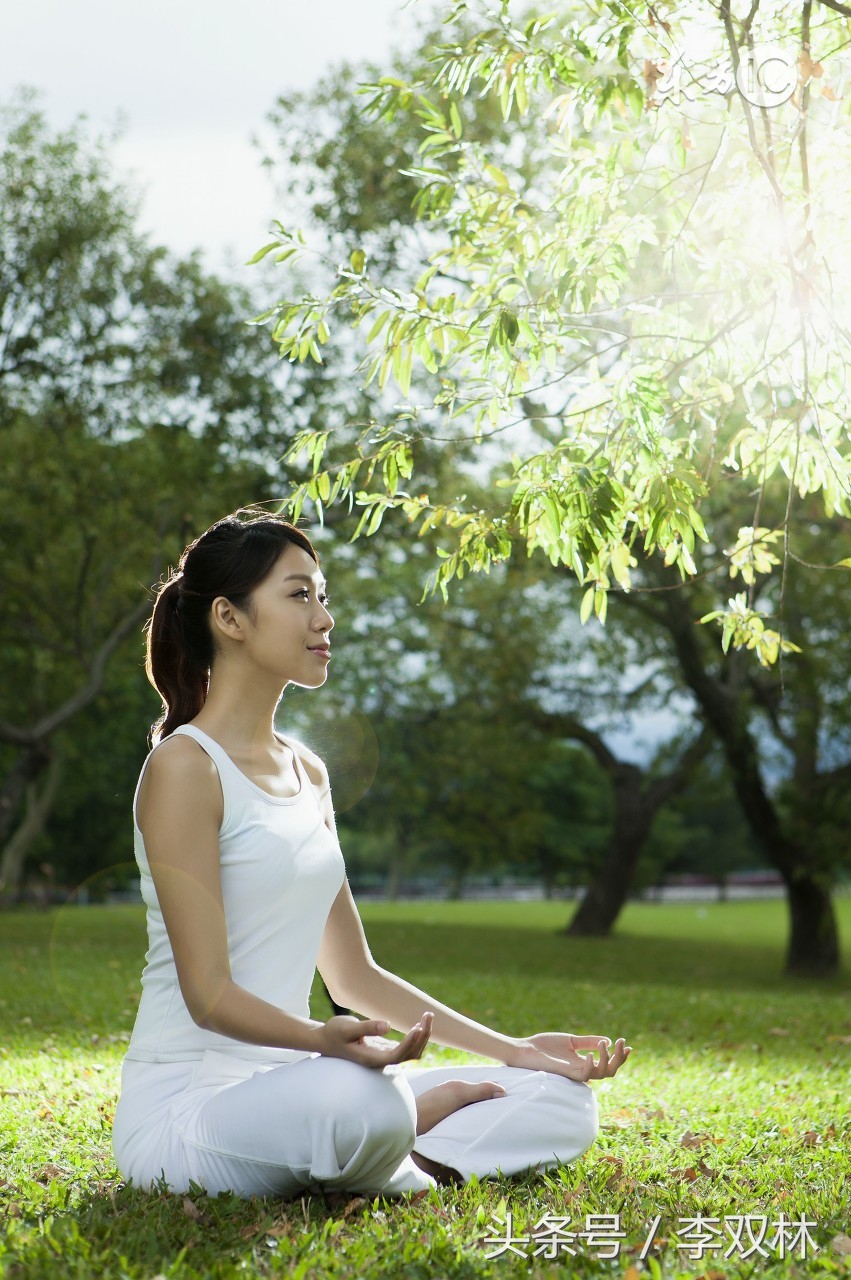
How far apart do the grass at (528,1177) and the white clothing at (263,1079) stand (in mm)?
123

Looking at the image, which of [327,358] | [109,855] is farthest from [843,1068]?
[109,855]

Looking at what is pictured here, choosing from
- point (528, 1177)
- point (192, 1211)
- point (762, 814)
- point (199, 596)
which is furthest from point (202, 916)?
point (762, 814)

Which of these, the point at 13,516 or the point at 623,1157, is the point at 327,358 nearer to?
the point at 13,516

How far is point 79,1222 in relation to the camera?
361 centimetres

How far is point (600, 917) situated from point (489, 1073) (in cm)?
2319

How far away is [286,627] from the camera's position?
3.83 meters

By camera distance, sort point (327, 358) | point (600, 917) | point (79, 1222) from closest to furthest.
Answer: point (79, 1222) → point (327, 358) → point (600, 917)

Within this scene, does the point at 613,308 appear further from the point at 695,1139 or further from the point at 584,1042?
the point at 695,1139

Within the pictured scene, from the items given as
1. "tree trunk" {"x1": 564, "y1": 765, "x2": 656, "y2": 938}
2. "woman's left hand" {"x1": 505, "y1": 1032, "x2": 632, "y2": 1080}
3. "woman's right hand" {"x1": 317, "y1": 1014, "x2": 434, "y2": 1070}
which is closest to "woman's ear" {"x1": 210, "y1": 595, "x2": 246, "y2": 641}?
"woman's right hand" {"x1": 317, "y1": 1014, "x2": 434, "y2": 1070}

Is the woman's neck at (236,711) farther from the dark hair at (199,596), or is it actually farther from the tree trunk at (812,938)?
the tree trunk at (812,938)

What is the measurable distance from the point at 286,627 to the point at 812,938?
688 inches

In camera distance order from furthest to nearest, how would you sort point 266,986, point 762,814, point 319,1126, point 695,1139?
point 762,814 → point 695,1139 → point 266,986 → point 319,1126

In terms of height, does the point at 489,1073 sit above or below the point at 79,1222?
above

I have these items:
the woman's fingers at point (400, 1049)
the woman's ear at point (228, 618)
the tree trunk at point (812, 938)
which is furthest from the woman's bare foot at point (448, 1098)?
the tree trunk at point (812, 938)
